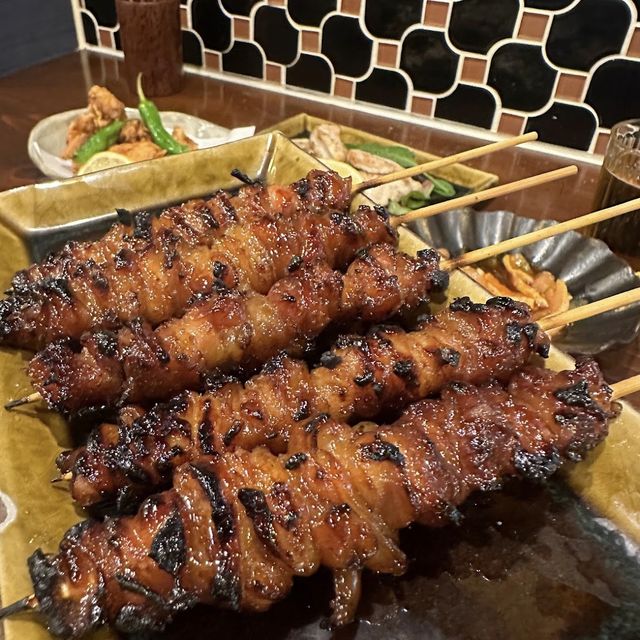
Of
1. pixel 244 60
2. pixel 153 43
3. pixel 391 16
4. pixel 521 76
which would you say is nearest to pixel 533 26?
pixel 521 76

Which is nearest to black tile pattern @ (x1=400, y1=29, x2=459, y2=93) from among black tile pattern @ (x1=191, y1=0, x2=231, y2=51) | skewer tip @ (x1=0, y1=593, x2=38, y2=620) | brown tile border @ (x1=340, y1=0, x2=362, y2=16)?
brown tile border @ (x1=340, y1=0, x2=362, y2=16)

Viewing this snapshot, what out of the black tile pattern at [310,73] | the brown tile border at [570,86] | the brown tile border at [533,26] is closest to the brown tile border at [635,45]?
the brown tile border at [570,86]

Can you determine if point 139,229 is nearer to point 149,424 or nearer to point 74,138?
point 149,424

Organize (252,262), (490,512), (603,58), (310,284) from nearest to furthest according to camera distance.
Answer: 1. (490,512)
2. (310,284)
3. (252,262)
4. (603,58)

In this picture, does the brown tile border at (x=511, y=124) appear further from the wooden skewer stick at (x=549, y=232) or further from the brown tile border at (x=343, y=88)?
the wooden skewer stick at (x=549, y=232)

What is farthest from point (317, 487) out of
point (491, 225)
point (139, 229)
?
point (491, 225)

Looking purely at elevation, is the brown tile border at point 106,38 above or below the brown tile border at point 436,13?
below

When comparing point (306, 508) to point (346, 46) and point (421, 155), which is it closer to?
point (421, 155)

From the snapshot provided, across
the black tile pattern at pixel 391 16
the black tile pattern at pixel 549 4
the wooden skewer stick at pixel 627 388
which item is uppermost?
the black tile pattern at pixel 549 4
